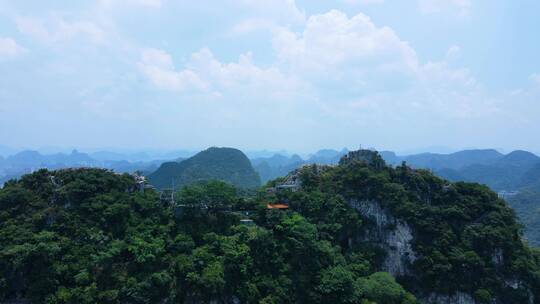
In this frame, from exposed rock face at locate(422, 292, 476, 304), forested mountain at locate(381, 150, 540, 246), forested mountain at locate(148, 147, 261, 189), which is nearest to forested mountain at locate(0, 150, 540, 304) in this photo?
exposed rock face at locate(422, 292, 476, 304)

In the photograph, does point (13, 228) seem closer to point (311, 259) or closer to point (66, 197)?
point (66, 197)

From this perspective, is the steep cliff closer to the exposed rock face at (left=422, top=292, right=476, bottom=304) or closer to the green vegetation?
the exposed rock face at (left=422, top=292, right=476, bottom=304)

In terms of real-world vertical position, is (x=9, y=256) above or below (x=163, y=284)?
above

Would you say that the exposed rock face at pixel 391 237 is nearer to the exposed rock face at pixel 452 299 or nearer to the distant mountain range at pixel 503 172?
the exposed rock face at pixel 452 299

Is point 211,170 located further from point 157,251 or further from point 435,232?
point 435,232

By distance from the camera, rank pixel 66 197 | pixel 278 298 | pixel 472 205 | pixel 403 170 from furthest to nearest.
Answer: pixel 403 170 → pixel 472 205 → pixel 66 197 → pixel 278 298

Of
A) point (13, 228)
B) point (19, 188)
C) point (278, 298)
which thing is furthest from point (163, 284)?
point (19, 188)
